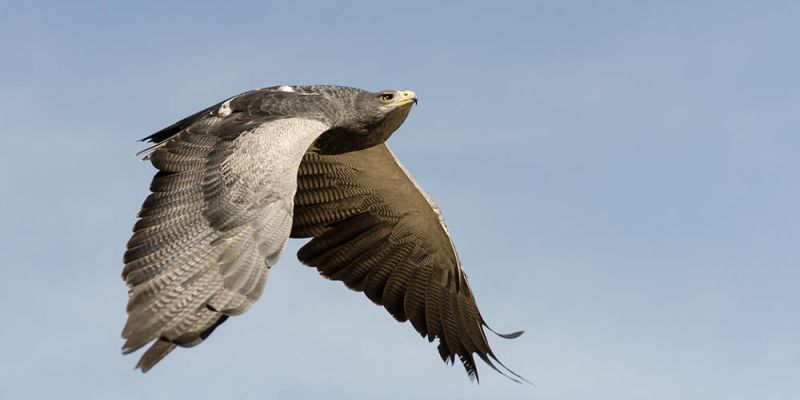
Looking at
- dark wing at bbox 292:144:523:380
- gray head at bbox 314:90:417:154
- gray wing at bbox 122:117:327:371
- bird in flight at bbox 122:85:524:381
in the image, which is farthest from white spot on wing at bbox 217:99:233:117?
dark wing at bbox 292:144:523:380

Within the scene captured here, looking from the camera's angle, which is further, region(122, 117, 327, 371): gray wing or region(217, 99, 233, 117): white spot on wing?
region(217, 99, 233, 117): white spot on wing

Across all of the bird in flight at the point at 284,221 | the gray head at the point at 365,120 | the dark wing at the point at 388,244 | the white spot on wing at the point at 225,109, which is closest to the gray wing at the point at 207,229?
the bird in flight at the point at 284,221

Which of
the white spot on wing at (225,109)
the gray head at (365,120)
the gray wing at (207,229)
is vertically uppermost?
the gray head at (365,120)

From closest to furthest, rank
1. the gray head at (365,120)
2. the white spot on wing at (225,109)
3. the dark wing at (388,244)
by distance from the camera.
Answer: the white spot on wing at (225,109) → the gray head at (365,120) → the dark wing at (388,244)

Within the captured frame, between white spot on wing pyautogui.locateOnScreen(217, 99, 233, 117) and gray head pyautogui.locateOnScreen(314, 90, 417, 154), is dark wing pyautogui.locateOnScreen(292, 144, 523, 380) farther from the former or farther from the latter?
white spot on wing pyautogui.locateOnScreen(217, 99, 233, 117)

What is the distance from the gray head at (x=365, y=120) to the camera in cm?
1448

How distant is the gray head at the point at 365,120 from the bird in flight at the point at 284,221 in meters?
0.01

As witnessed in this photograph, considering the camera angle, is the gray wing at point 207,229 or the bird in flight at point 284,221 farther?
the bird in flight at point 284,221

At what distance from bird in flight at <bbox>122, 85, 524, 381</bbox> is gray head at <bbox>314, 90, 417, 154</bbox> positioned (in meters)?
0.01

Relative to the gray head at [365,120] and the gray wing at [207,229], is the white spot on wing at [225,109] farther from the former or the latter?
the gray head at [365,120]

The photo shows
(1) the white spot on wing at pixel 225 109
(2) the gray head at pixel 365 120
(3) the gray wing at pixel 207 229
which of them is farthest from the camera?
(2) the gray head at pixel 365 120

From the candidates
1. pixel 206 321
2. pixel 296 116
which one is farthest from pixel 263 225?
pixel 296 116

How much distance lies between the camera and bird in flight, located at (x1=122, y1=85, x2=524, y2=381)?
1100 centimetres

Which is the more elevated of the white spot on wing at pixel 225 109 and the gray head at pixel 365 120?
the gray head at pixel 365 120
